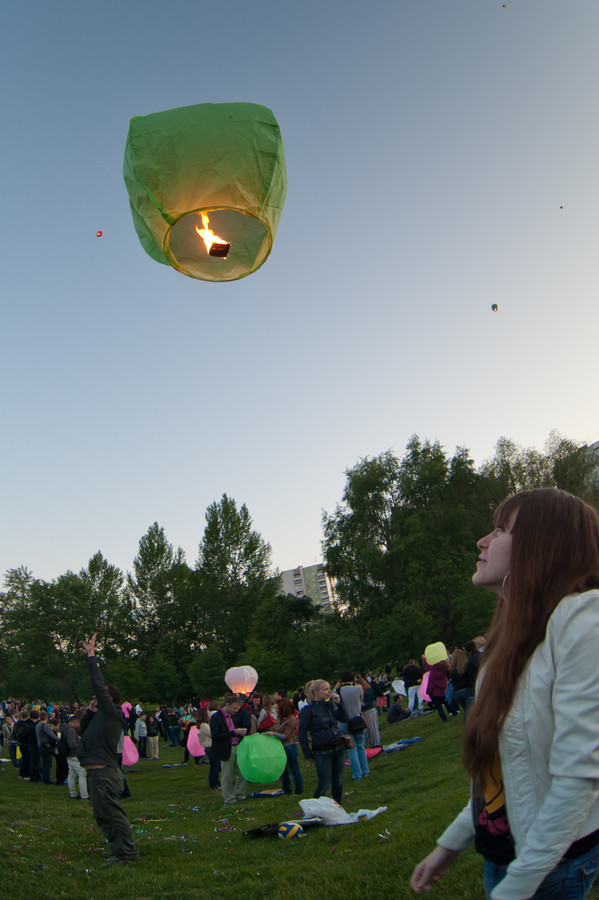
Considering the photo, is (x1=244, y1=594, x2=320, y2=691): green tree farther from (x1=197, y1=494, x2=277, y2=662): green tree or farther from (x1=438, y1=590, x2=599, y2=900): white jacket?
(x1=438, y1=590, x2=599, y2=900): white jacket

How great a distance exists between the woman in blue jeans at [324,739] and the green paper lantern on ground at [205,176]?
677cm

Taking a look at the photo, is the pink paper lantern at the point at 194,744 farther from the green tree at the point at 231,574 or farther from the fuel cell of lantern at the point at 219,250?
the green tree at the point at 231,574

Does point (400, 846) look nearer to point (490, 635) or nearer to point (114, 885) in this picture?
point (114, 885)

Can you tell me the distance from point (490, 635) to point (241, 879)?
5413 millimetres

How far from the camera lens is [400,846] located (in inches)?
238

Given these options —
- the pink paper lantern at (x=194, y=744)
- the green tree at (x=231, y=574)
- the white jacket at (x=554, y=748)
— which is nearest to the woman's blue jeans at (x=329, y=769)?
the white jacket at (x=554, y=748)

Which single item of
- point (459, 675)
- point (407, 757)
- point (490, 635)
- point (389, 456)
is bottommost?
point (407, 757)

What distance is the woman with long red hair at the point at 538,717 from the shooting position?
5.10 feet

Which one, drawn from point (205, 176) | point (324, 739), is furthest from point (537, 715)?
point (324, 739)

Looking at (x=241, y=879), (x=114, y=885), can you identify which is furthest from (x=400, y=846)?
(x=114, y=885)

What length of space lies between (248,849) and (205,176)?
7.02m

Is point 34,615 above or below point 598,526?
above

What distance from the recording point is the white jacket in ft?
5.06

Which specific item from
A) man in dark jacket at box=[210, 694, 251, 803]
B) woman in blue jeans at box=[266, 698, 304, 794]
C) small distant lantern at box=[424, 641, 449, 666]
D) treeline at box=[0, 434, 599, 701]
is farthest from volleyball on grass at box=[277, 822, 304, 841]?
treeline at box=[0, 434, 599, 701]
